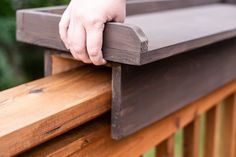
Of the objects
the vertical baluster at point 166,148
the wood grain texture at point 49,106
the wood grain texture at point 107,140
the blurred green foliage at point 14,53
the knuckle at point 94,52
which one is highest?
the knuckle at point 94,52

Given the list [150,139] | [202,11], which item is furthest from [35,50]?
[150,139]

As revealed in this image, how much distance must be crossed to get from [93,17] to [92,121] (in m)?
0.24

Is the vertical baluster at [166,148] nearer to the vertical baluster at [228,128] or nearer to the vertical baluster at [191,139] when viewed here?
the vertical baluster at [191,139]

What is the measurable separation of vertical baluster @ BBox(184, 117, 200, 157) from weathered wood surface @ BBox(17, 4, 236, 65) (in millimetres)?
319

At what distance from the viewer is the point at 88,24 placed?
0.76 metres

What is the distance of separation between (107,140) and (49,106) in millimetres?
192

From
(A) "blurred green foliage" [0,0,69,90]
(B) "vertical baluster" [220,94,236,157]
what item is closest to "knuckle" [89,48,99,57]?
(B) "vertical baluster" [220,94,236,157]

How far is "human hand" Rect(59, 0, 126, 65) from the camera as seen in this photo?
30.0 inches

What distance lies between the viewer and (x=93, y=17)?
0.76 m

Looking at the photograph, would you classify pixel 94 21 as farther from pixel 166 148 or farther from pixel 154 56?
pixel 166 148

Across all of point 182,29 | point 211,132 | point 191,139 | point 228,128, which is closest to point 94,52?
point 182,29

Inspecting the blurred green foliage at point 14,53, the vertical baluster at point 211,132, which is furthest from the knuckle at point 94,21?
the blurred green foliage at point 14,53

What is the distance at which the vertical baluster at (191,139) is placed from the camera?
1345 mm

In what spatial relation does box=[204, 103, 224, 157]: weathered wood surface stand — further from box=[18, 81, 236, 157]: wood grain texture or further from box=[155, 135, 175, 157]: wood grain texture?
box=[155, 135, 175, 157]: wood grain texture
